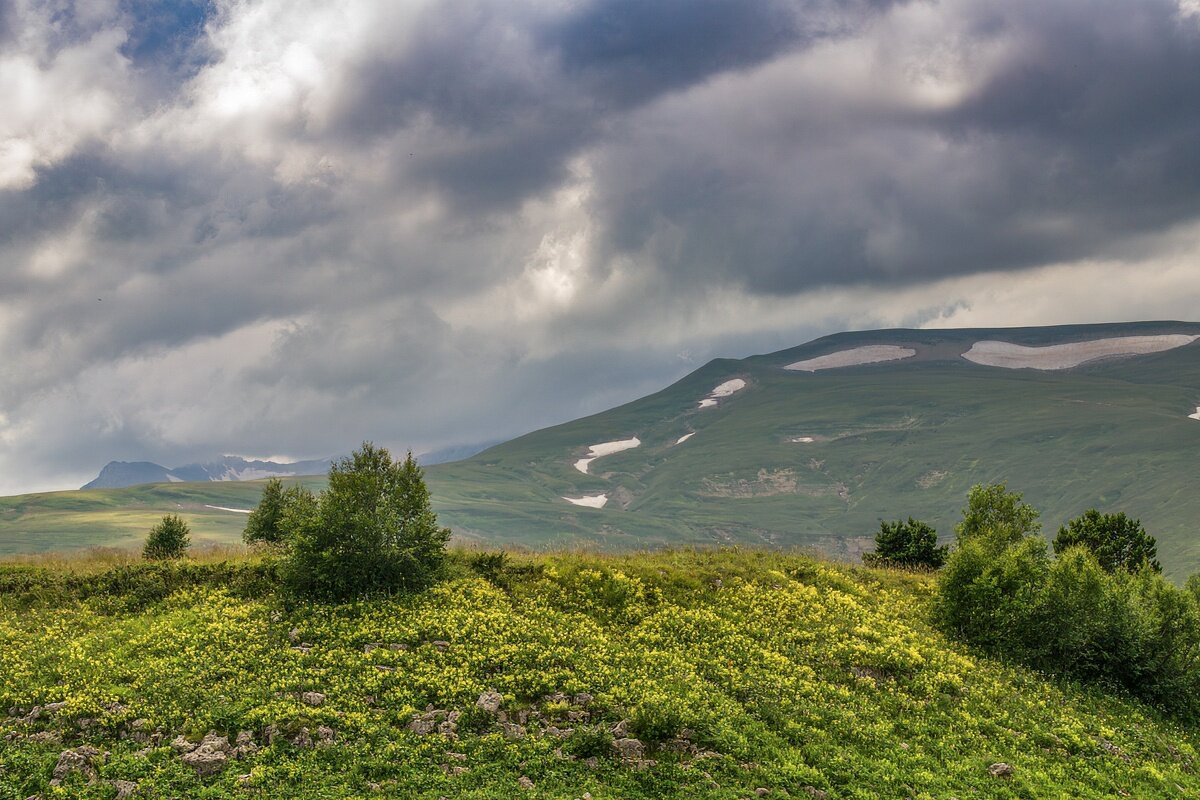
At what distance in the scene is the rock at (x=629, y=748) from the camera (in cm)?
2202

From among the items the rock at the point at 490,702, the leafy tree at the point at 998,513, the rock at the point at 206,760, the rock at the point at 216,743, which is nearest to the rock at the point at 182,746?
the rock at the point at 216,743

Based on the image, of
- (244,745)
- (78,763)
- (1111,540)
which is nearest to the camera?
(78,763)

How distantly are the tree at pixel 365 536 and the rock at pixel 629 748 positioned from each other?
12.8m

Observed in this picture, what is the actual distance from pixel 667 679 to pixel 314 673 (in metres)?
11.4

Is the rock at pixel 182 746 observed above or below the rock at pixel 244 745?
above

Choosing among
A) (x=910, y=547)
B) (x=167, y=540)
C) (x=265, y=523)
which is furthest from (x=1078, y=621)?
(x=167, y=540)

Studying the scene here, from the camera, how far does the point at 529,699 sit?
2470 centimetres

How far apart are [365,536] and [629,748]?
579 inches

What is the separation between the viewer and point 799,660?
29500mm

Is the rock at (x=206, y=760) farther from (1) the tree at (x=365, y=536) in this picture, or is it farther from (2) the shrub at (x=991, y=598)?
(2) the shrub at (x=991, y=598)

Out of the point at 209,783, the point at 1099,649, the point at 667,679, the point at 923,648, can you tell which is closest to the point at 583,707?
the point at 667,679

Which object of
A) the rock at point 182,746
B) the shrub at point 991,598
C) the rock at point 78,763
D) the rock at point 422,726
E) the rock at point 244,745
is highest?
the rock at point 78,763

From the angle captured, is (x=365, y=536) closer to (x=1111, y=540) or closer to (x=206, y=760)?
(x=206, y=760)

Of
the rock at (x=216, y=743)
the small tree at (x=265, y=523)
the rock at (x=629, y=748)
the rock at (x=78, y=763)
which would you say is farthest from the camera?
the small tree at (x=265, y=523)
